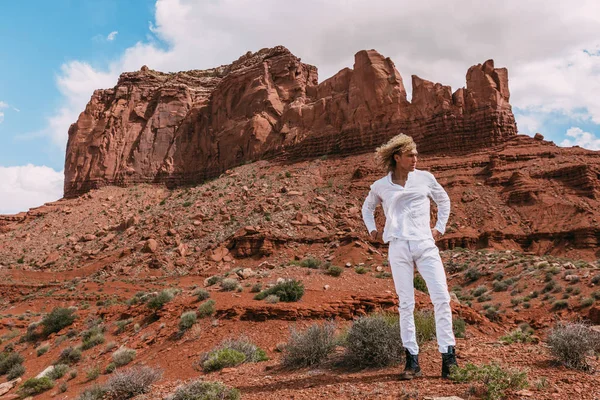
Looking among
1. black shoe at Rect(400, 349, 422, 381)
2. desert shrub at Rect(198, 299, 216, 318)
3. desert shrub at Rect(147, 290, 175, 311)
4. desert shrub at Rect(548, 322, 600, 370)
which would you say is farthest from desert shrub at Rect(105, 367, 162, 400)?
desert shrub at Rect(147, 290, 175, 311)

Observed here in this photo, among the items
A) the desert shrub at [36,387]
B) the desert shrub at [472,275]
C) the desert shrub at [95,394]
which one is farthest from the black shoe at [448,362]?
the desert shrub at [472,275]

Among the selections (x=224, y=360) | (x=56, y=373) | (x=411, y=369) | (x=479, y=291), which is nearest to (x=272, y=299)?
(x=224, y=360)

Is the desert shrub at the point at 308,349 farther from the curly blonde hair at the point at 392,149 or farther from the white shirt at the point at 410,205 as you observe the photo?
the curly blonde hair at the point at 392,149

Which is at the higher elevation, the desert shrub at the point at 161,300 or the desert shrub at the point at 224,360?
the desert shrub at the point at 161,300

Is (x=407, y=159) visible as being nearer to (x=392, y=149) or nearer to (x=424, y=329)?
(x=392, y=149)

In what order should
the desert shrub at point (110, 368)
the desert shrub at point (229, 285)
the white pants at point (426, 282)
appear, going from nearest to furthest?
the white pants at point (426, 282), the desert shrub at point (110, 368), the desert shrub at point (229, 285)

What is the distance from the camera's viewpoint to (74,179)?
215 feet

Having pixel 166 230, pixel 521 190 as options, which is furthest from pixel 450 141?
pixel 166 230

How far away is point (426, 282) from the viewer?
469 centimetres

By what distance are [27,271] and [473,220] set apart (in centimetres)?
3528

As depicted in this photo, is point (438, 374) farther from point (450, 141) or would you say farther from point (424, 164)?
point (450, 141)

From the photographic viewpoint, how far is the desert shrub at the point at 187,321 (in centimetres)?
1091

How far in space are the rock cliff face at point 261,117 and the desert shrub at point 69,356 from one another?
117ft

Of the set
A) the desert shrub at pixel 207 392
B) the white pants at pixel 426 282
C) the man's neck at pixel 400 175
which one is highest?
the man's neck at pixel 400 175
